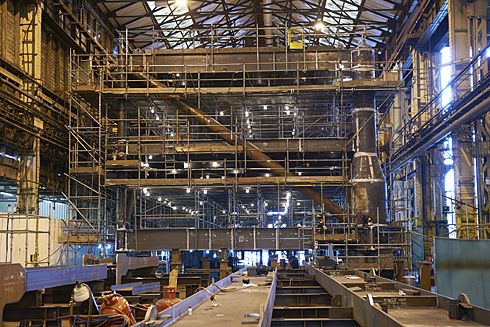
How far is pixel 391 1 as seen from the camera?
32.2 meters

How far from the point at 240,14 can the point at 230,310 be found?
31400mm

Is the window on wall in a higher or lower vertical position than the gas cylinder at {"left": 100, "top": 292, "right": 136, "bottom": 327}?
higher

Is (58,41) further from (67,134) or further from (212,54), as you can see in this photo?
(212,54)

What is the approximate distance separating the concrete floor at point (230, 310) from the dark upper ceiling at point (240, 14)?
73.3 feet

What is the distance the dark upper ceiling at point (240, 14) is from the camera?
33.6 meters

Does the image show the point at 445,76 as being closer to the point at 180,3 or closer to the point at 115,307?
the point at 180,3

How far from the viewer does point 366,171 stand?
2277 cm

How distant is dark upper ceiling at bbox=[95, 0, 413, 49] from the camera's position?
3356cm

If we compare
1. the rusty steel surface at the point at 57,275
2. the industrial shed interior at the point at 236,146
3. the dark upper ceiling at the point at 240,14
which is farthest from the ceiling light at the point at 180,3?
the rusty steel surface at the point at 57,275

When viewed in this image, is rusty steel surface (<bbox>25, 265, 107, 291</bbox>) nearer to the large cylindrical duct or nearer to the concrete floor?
the concrete floor

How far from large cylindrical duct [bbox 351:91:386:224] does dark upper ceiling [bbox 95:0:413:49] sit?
957 centimetres

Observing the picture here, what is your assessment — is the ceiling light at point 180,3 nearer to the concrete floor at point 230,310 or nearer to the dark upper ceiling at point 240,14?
the dark upper ceiling at point 240,14

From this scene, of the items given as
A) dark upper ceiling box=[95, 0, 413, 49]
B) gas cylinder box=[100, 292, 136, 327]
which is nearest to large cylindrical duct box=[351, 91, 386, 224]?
dark upper ceiling box=[95, 0, 413, 49]

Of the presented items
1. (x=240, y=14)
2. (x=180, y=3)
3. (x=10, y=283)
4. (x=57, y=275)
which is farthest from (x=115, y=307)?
(x=240, y=14)
